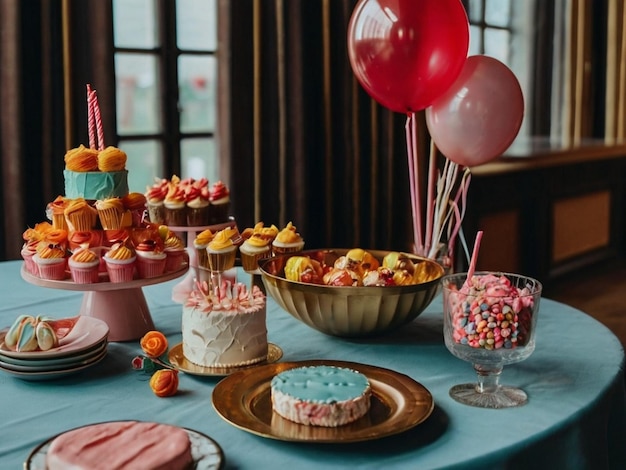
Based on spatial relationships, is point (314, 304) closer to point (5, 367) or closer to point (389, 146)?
point (5, 367)

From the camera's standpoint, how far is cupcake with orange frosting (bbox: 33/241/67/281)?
1358mm

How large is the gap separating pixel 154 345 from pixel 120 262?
0.16m

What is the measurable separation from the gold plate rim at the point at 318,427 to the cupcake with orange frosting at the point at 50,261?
382mm

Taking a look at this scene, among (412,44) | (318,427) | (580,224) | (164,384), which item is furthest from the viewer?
(580,224)

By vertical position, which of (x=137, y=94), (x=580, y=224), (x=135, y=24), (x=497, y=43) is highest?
(x=497, y=43)

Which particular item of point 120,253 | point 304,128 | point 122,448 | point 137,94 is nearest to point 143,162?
point 137,94

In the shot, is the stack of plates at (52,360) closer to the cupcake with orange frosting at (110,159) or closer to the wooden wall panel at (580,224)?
the cupcake with orange frosting at (110,159)

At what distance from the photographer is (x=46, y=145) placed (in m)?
2.51

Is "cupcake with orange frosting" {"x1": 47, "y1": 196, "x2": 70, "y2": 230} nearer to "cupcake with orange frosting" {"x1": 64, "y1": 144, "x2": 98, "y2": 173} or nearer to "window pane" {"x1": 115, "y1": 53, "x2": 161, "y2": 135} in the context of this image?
"cupcake with orange frosting" {"x1": 64, "y1": 144, "x2": 98, "y2": 173}

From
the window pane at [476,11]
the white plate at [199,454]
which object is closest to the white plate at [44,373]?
the white plate at [199,454]

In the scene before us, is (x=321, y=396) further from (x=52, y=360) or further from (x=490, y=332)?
(x=52, y=360)

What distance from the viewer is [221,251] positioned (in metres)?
1.52

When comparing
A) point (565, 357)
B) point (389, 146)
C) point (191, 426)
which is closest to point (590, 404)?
point (565, 357)

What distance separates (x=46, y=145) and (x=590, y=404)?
1.88 m
